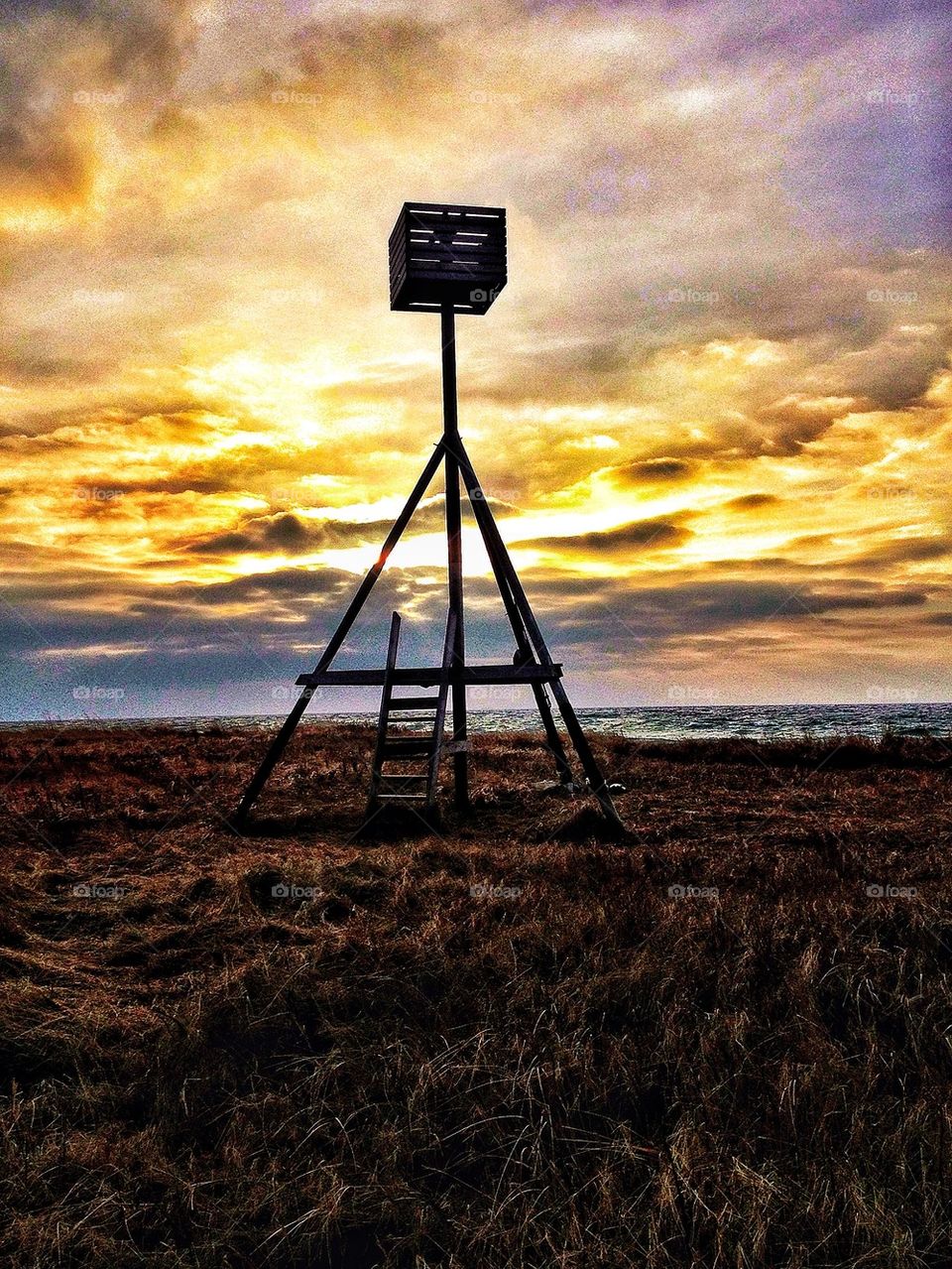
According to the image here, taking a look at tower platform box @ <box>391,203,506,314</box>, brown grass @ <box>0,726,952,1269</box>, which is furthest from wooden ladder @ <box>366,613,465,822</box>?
tower platform box @ <box>391,203,506,314</box>

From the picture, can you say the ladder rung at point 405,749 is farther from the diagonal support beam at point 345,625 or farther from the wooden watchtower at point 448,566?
the diagonal support beam at point 345,625

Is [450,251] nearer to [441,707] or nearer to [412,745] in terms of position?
[441,707]

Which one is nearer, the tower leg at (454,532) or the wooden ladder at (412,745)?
the wooden ladder at (412,745)

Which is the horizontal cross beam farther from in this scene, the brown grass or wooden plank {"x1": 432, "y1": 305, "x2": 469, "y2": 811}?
the brown grass

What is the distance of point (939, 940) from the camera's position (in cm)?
678

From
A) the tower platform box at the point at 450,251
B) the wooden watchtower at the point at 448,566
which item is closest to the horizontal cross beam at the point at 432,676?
the wooden watchtower at the point at 448,566

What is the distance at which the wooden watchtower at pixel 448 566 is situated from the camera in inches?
477

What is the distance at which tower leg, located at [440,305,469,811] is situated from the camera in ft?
40.6

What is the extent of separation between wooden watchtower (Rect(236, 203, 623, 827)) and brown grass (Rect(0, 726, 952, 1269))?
266 cm

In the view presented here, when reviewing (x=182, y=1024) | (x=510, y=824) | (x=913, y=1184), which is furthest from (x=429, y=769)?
(x=913, y=1184)

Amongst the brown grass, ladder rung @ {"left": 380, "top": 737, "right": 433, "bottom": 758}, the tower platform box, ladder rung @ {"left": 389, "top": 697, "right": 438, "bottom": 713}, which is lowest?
the brown grass

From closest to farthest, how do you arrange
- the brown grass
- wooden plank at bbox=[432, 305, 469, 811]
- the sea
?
1. the brown grass
2. wooden plank at bbox=[432, 305, 469, 811]
3. the sea

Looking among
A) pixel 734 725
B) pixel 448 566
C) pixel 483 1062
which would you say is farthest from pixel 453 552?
pixel 734 725

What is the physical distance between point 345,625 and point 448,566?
1663 millimetres
